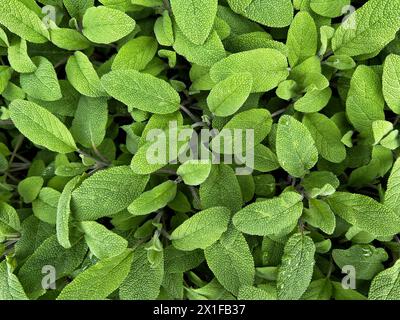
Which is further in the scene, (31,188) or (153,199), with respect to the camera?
(31,188)

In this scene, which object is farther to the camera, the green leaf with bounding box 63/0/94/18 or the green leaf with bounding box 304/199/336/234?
the green leaf with bounding box 63/0/94/18

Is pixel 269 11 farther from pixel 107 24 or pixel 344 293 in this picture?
pixel 344 293

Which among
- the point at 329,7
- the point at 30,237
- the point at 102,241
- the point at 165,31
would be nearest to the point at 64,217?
the point at 102,241

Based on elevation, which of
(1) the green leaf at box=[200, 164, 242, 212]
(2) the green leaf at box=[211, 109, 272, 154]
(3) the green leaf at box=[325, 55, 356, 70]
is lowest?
(1) the green leaf at box=[200, 164, 242, 212]

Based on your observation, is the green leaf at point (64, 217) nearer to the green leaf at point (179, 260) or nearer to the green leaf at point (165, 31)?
the green leaf at point (179, 260)

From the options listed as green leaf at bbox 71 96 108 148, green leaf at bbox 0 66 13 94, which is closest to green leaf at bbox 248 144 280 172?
green leaf at bbox 71 96 108 148

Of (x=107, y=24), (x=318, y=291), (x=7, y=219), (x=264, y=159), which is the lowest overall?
(x=318, y=291)

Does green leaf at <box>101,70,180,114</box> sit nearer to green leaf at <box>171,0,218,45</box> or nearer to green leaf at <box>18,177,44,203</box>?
green leaf at <box>171,0,218,45</box>
